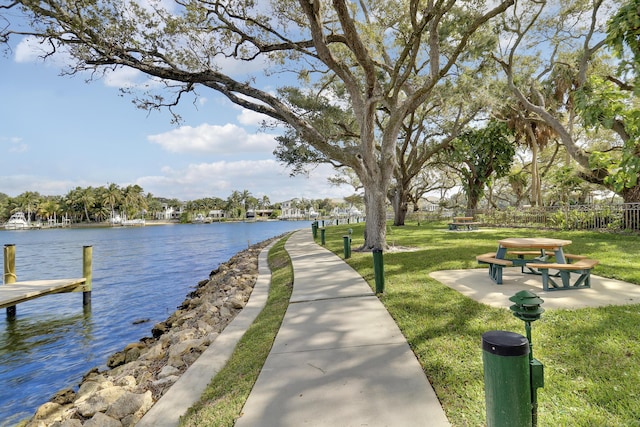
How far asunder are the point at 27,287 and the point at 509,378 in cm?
1397

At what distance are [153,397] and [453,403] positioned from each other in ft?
11.7

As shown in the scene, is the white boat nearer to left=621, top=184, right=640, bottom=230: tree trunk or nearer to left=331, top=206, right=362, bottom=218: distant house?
left=331, top=206, right=362, bottom=218: distant house

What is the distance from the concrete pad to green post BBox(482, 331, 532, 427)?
3.50 metres

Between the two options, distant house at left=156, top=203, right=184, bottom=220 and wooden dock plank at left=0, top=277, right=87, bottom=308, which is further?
distant house at left=156, top=203, right=184, bottom=220

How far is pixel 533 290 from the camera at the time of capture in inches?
248

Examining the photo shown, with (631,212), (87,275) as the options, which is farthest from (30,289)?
(631,212)

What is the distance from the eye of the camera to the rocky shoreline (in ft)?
12.6

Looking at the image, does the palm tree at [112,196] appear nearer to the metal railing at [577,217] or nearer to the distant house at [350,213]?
the distant house at [350,213]

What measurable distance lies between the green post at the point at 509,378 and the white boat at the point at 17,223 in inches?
5574

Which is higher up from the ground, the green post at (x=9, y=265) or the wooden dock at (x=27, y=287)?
the green post at (x=9, y=265)

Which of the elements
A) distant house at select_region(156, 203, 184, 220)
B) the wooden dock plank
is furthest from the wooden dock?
distant house at select_region(156, 203, 184, 220)

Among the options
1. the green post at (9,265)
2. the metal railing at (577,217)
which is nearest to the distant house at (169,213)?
the green post at (9,265)

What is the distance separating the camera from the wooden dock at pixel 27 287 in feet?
31.4

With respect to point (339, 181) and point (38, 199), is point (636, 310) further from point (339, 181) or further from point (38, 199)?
point (38, 199)
